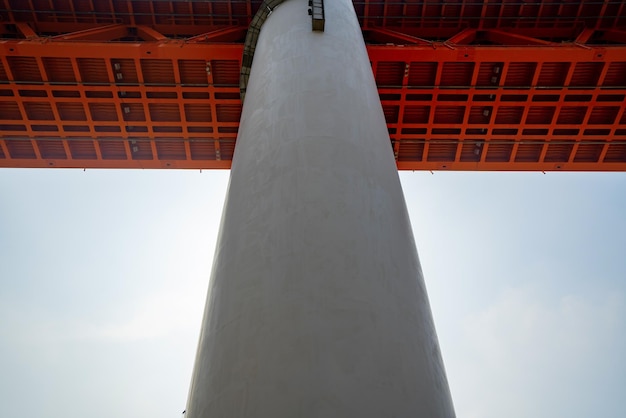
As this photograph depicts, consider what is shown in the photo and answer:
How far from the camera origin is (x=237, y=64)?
15.4m

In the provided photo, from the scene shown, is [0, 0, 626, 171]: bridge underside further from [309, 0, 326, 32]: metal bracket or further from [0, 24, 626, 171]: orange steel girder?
[309, 0, 326, 32]: metal bracket

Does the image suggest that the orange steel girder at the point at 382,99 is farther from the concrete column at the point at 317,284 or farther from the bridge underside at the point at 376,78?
the concrete column at the point at 317,284

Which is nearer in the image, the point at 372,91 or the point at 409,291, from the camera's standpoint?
the point at 409,291

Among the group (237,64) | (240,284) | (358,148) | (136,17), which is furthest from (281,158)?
(136,17)

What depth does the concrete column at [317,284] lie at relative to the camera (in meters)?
2.67

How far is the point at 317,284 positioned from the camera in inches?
123

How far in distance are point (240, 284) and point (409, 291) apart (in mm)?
1292

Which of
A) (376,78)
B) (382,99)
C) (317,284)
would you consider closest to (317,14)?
(317,284)

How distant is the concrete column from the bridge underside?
10870 mm

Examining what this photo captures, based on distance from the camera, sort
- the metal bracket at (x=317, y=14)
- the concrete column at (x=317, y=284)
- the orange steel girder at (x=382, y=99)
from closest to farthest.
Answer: the concrete column at (x=317, y=284), the metal bracket at (x=317, y=14), the orange steel girder at (x=382, y=99)

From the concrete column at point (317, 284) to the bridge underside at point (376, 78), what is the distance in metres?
10.9

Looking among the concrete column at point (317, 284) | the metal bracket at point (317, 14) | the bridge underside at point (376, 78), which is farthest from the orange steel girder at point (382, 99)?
the concrete column at point (317, 284)

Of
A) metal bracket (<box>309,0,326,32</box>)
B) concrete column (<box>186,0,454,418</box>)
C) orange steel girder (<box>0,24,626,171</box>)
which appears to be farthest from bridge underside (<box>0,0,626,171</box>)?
concrete column (<box>186,0,454,418</box>)

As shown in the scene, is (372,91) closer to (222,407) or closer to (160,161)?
(222,407)
